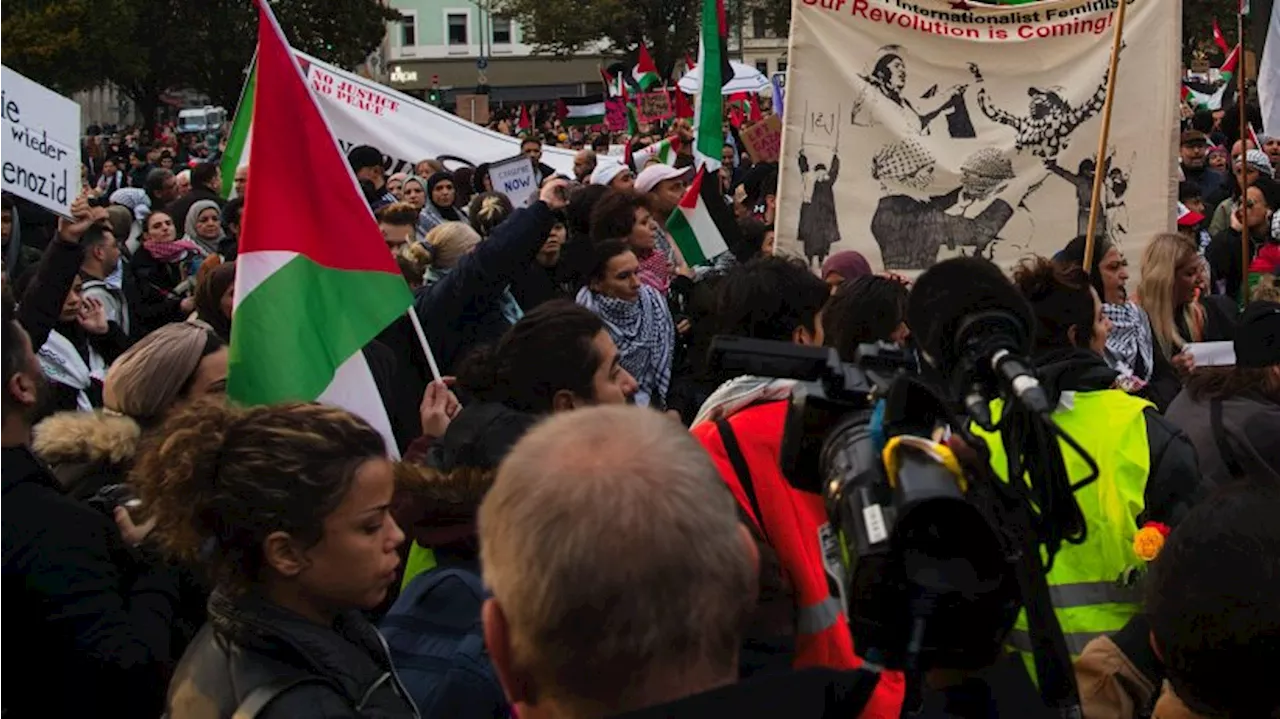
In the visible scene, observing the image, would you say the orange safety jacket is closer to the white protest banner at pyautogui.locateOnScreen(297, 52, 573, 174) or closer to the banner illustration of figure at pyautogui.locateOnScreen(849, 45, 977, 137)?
the banner illustration of figure at pyautogui.locateOnScreen(849, 45, 977, 137)

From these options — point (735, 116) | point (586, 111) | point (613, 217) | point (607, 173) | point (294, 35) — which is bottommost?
point (613, 217)

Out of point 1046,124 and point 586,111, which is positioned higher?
point 586,111

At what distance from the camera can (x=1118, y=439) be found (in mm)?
3324

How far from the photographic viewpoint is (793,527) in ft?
10.3

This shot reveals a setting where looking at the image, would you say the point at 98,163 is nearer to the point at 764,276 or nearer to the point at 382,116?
the point at 382,116

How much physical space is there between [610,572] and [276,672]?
3.58 ft

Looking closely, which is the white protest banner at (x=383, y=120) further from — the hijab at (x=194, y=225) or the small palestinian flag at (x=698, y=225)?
the small palestinian flag at (x=698, y=225)

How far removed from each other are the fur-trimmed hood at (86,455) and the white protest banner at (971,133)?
4224 millimetres

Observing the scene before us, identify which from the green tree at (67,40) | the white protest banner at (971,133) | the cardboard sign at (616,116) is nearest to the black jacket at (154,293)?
the white protest banner at (971,133)

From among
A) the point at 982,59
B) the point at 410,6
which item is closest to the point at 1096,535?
the point at 982,59

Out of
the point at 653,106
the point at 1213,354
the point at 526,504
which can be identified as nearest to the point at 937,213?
the point at 1213,354

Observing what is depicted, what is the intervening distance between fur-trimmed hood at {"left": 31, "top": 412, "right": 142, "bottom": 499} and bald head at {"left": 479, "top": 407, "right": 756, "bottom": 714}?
6.37 ft

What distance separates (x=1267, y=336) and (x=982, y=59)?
325 centimetres

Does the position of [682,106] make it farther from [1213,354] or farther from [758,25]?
[758,25]
